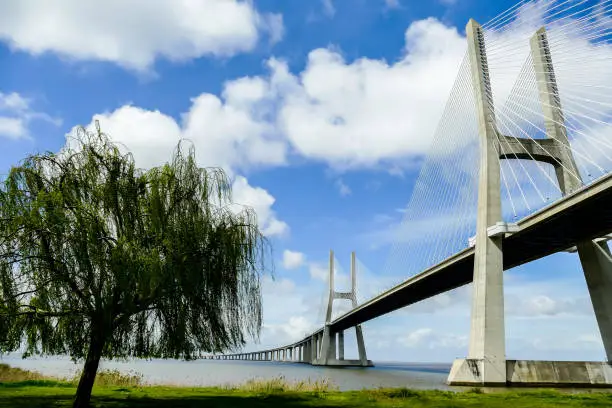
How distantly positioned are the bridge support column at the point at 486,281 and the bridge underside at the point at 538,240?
189cm

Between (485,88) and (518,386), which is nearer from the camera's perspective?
(518,386)

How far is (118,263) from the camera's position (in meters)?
11.6

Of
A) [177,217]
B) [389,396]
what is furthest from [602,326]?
[177,217]

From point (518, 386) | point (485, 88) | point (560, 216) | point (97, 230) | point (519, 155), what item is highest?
point (485, 88)

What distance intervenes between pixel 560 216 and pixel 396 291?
2223 cm

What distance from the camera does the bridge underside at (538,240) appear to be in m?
26.3

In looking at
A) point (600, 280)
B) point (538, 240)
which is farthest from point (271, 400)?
point (600, 280)

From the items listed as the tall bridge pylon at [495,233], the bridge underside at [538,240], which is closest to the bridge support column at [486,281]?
the tall bridge pylon at [495,233]

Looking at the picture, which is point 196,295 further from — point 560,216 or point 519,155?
point 519,155

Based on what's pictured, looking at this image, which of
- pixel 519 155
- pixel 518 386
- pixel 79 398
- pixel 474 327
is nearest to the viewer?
pixel 79 398

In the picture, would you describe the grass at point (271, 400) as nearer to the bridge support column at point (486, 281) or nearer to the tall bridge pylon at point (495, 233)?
the bridge support column at point (486, 281)

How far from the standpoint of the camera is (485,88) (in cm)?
3428

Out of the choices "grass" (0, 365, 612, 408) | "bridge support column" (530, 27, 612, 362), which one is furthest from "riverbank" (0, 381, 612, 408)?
"bridge support column" (530, 27, 612, 362)

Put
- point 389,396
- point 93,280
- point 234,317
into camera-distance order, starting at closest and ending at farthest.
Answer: point 93,280
point 234,317
point 389,396
